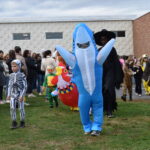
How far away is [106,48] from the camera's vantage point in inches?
267

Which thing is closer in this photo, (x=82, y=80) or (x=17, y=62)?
(x=82, y=80)

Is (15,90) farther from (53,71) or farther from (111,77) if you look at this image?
(53,71)

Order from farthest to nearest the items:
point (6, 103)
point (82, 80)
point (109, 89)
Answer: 1. point (6, 103)
2. point (109, 89)
3. point (82, 80)

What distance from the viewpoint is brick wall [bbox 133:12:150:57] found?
103ft

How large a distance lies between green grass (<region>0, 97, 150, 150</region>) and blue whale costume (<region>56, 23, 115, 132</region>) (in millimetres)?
491

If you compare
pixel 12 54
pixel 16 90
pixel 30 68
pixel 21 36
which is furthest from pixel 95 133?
pixel 21 36

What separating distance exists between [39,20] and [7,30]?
3.04m

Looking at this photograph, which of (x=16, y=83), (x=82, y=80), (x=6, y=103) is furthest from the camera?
(x=6, y=103)

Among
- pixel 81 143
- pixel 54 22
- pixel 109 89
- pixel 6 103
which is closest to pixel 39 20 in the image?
pixel 54 22

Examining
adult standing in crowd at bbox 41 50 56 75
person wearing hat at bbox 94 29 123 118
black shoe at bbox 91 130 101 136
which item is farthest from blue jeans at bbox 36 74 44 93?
black shoe at bbox 91 130 101 136

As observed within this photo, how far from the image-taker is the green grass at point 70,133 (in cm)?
600

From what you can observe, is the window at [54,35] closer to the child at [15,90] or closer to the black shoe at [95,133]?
the child at [15,90]

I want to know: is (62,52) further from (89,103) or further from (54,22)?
(54,22)

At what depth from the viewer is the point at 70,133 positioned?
701 cm
